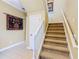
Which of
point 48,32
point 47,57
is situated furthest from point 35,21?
point 47,57

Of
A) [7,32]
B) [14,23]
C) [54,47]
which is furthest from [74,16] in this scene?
[14,23]

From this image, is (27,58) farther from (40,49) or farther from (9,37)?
(9,37)

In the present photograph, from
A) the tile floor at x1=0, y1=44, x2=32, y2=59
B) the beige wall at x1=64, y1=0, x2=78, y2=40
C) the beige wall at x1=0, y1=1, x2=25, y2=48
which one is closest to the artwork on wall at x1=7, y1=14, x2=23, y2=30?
the beige wall at x1=0, y1=1, x2=25, y2=48

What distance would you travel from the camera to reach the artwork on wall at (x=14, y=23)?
211 inches

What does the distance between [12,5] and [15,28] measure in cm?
153

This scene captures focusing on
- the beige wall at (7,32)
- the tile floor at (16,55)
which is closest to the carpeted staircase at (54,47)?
the tile floor at (16,55)

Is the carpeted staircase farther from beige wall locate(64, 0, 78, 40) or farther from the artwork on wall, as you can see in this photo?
the artwork on wall

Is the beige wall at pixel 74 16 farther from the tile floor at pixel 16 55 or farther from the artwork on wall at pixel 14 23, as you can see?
the artwork on wall at pixel 14 23

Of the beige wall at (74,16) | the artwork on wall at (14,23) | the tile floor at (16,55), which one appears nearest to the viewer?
the beige wall at (74,16)

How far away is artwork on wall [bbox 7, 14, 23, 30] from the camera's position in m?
5.36

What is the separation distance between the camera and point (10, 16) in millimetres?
5449

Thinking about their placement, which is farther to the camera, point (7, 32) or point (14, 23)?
point (14, 23)

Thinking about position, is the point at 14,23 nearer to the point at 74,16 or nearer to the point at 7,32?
the point at 7,32

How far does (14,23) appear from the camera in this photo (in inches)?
231
